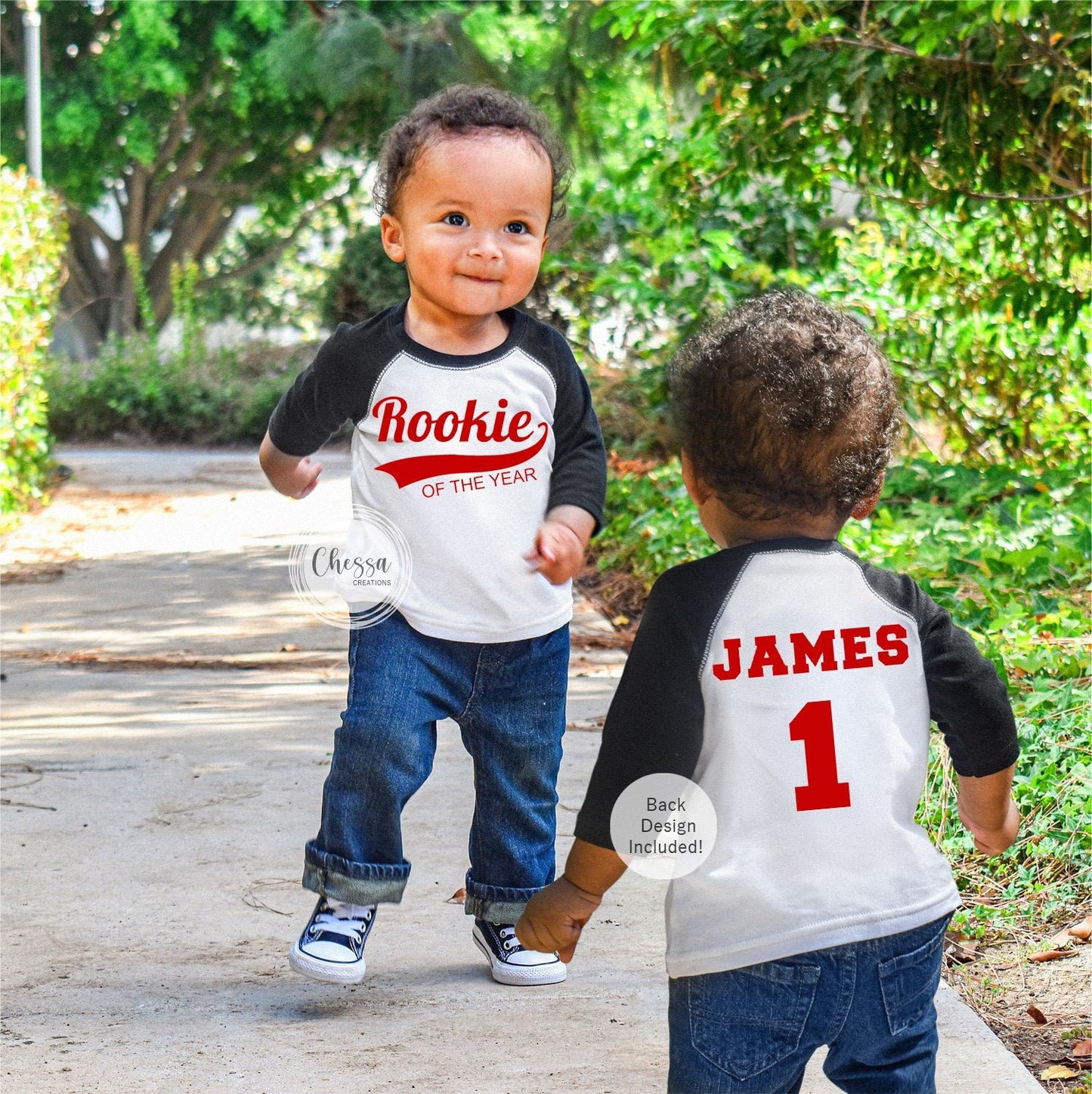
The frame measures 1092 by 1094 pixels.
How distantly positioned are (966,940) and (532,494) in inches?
47.6

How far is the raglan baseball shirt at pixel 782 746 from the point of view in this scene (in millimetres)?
1523

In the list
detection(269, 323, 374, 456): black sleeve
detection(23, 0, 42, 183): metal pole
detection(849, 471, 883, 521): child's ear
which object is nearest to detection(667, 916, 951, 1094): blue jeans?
detection(849, 471, 883, 521): child's ear

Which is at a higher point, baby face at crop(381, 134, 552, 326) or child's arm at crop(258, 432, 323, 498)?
baby face at crop(381, 134, 552, 326)

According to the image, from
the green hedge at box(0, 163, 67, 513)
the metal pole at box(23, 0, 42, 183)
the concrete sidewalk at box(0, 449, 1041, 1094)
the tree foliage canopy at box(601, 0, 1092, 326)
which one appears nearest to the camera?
the concrete sidewalk at box(0, 449, 1041, 1094)

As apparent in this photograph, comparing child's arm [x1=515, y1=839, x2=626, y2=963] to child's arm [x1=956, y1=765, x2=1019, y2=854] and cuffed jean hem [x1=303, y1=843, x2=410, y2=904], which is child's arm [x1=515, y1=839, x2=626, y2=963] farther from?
cuffed jean hem [x1=303, y1=843, x2=410, y2=904]

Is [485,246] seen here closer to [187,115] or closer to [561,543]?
[561,543]

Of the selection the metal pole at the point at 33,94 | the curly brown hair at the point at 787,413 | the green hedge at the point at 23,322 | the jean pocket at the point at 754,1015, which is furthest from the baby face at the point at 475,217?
the metal pole at the point at 33,94

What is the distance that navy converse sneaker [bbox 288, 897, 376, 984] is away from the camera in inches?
91.6

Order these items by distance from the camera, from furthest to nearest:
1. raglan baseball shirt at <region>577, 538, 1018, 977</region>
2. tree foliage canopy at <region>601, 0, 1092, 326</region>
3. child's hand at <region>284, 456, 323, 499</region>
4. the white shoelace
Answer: tree foliage canopy at <region>601, 0, 1092, 326</region> → child's hand at <region>284, 456, 323, 499</region> → the white shoelace → raglan baseball shirt at <region>577, 538, 1018, 977</region>

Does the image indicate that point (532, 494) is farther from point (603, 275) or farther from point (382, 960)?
point (603, 275)

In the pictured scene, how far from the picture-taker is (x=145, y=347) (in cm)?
1484

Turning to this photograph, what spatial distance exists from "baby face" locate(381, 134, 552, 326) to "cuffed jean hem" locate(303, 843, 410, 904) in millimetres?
905

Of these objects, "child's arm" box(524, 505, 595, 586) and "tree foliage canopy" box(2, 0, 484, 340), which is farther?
"tree foliage canopy" box(2, 0, 484, 340)

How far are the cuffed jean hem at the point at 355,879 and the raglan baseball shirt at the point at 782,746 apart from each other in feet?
2.88
